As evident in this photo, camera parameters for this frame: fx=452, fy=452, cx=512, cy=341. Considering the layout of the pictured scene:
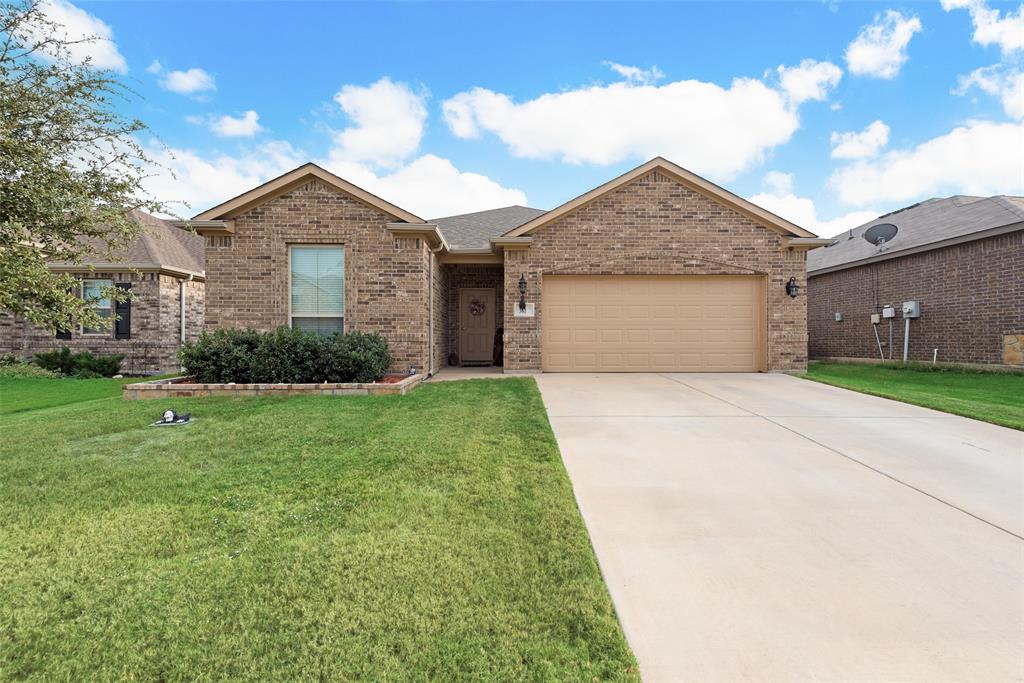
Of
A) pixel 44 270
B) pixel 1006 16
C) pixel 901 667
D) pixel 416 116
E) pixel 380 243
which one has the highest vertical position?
pixel 416 116

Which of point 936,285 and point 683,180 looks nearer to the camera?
point 683,180

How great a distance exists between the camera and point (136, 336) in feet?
40.0

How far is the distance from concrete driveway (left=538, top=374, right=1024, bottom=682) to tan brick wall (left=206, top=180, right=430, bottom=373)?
5.30 m

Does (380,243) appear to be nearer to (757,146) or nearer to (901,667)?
(901,667)

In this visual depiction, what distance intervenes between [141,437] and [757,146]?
1821 centimetres

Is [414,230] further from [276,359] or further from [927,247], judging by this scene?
[927,247]

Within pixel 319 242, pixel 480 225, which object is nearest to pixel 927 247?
pixel 480 225

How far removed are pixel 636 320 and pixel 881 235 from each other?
8792 millimetres

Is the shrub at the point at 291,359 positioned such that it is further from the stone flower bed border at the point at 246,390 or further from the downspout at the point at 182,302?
the downspout at the point at 182,302

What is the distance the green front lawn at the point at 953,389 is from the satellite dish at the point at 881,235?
371cm

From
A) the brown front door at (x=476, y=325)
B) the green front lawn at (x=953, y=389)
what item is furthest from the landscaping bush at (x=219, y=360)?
the green front lawn at (x=953, y=389)

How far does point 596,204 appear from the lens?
10.3m

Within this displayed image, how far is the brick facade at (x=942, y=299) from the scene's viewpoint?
10492 mm

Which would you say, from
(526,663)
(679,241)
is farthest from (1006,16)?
(526,663)
